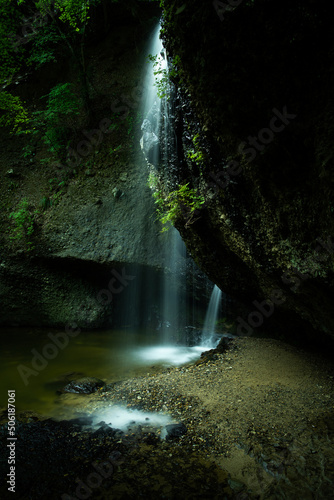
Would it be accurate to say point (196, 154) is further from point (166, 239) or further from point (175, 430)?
point (166, 239)

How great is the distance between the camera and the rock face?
9.41ft

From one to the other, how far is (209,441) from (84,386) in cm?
299

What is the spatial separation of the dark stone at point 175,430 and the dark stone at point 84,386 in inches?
84.7

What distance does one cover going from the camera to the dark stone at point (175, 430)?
143 inches

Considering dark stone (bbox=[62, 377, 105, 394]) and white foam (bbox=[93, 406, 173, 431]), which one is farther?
dark stone (bbox=[62, 377, 105, 394])

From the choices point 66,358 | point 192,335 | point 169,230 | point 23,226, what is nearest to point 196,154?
point 169,230

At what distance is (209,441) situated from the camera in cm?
350

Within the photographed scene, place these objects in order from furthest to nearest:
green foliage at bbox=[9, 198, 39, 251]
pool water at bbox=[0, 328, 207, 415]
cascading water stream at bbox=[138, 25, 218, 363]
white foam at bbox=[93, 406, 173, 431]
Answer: green foliage at bbox=[9, 198, 39, 251], pool water at bbox=[0, 328, 207, 415], cascading water stream at bbox=[138, 25, 218, 363], white foam at bbox=[93, 406, 173, 431]

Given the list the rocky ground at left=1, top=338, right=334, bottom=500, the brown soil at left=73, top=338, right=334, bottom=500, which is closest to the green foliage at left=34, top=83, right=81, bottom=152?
the rocky ground at left=1, top=338, right=334, bottom=500

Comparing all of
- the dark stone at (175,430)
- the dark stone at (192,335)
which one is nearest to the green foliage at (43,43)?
the dark stone at (192,335)

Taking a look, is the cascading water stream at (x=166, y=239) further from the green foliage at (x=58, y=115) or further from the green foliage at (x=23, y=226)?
the green foliage at (x=23, y=226)

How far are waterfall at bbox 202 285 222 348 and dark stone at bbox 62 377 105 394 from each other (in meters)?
4.24

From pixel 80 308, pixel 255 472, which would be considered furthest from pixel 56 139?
pixel 255 472

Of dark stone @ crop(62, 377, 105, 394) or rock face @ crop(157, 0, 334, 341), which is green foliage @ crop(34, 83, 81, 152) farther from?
dark stone @ crop(62, 377, 105, 394)
